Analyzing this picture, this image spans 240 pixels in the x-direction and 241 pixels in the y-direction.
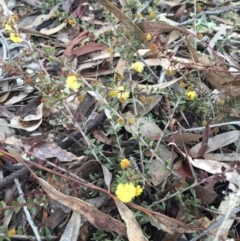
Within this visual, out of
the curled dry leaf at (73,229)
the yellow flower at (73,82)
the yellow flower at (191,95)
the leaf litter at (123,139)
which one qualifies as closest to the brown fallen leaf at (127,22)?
the leaf litter at (123,139)

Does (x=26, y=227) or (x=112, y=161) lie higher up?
(x=112, y=161)

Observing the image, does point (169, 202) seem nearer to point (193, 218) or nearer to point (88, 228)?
point (193, 218)

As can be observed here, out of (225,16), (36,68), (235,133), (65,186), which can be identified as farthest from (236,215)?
(225,16)

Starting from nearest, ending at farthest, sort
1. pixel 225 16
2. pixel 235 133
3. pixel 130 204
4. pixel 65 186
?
pixel 130 204, pixel 65 186, pixel 235 133, pixel 225 16

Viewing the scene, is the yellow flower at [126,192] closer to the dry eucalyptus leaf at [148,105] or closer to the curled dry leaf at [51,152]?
the curled dry leaf at [51,152]

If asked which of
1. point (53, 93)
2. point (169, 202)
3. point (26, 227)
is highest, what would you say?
point (53, 93)

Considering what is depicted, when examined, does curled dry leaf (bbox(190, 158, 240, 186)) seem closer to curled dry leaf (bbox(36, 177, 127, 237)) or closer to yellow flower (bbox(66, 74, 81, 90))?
curled dry leaf (bbox(36, 177, 127, 237))

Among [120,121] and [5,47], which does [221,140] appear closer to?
[120,121]
